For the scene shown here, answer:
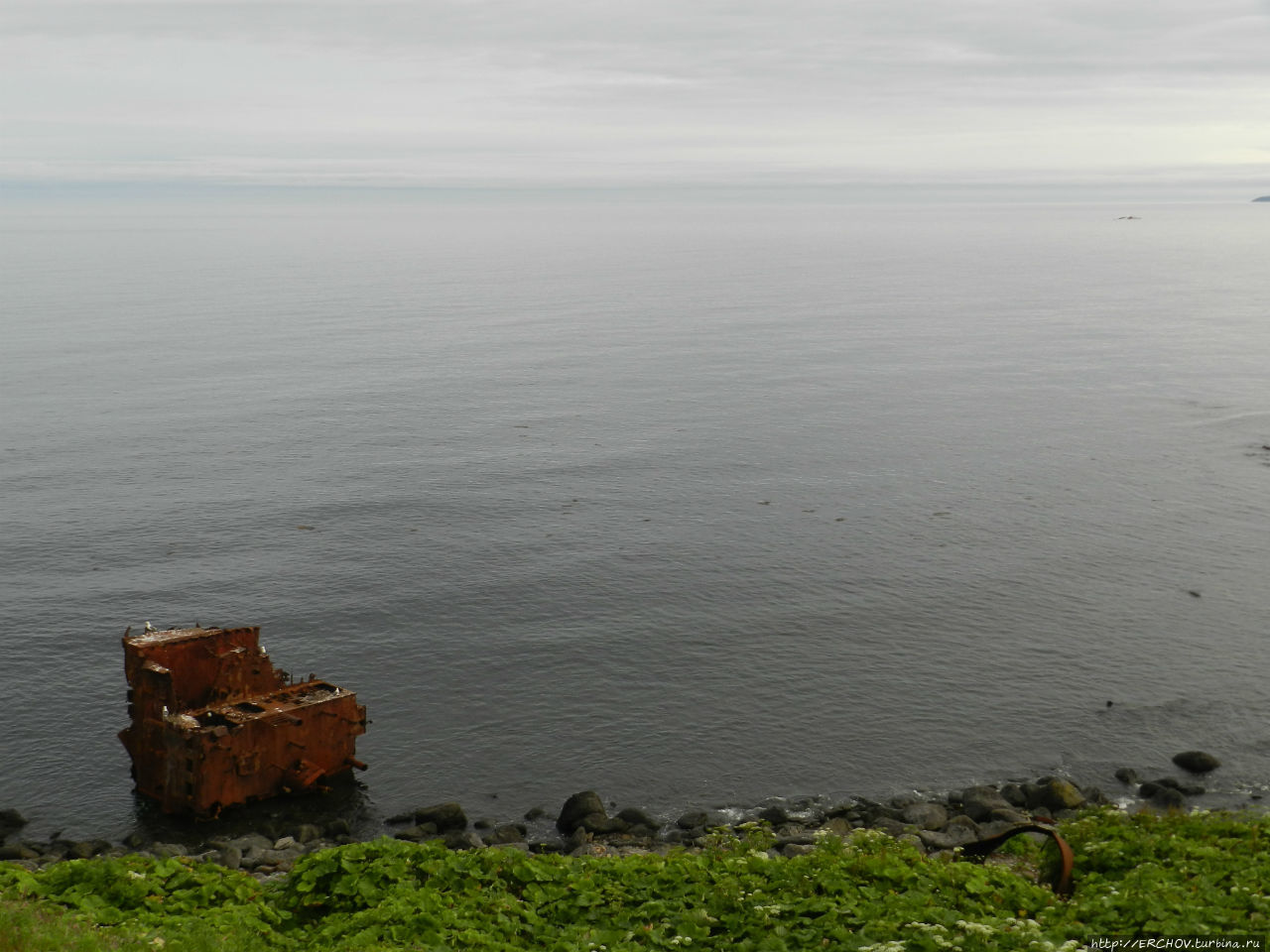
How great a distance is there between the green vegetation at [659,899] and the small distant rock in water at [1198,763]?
14.4m

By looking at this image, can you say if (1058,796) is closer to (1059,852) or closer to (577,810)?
(1059,852)

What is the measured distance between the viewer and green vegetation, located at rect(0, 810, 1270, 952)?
78.0 ft

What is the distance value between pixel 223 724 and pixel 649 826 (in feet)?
53.9

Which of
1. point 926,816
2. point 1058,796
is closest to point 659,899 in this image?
point 926,816

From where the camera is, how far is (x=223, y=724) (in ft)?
137

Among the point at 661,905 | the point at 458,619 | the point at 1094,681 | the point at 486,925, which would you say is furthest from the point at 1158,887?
the point at 458,619

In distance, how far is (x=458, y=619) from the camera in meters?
59.0

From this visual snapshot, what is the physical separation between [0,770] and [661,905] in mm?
31528

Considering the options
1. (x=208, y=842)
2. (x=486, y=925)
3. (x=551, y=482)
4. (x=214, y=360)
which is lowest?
(x=208, y=842)

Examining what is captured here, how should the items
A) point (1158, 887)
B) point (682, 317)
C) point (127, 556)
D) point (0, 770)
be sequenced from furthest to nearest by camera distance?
point (682, 317), point (127, 556), point (0, 770), point (1158, 887)

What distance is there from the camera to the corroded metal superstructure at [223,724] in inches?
1612

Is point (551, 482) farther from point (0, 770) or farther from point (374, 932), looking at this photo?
point (374, 932)

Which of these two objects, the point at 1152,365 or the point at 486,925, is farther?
the point at 1152,365

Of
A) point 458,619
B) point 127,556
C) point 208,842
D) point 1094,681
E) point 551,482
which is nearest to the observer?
point 208,842
